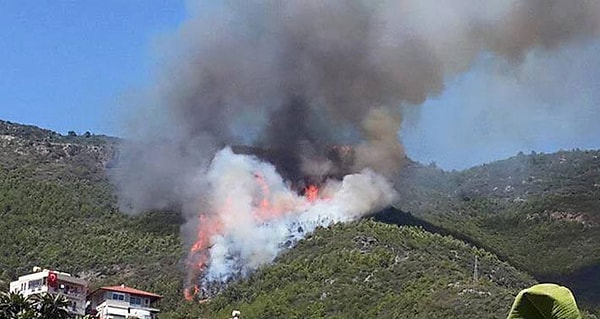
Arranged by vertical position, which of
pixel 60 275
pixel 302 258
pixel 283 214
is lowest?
pixel 60 275

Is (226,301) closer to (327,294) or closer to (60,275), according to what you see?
(327,294)

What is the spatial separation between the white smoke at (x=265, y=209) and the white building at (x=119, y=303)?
1071 inches

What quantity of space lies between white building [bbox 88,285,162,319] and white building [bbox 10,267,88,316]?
1235mm

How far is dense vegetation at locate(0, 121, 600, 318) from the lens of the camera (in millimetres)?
77375

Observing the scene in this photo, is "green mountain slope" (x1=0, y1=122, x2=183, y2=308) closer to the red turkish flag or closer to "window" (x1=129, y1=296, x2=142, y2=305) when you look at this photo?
"window" (x1=129, y1=296, x2=142, y2=305)

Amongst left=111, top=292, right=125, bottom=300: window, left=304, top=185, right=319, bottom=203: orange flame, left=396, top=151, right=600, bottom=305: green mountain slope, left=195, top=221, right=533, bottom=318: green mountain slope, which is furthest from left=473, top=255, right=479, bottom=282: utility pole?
left=111, top=292, right=125, bottom=300: window

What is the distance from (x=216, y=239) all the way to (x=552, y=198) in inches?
1588

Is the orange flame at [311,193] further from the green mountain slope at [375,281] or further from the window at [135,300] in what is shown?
the window at [135,300]

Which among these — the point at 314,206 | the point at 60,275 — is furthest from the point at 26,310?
the point at 314,206

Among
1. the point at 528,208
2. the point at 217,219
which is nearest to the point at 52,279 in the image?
the point at 217,219

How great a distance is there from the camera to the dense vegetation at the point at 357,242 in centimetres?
7738

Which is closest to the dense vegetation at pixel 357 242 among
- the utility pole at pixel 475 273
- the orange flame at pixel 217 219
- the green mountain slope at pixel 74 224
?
the green mountain slope at pixel 74 224

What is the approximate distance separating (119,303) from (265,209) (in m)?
40.6

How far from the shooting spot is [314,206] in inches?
4008
